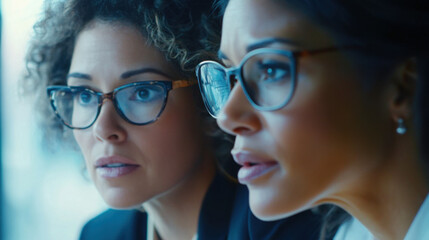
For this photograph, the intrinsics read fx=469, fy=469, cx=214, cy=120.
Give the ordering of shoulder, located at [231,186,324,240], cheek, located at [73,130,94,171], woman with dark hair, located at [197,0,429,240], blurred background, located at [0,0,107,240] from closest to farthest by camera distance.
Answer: woman with dark hair, located at [197,0,429,240] < shoulder, located at [231,186,324,240] < cheek, located at [73,130,94,171] < blurred background, located at [0,0,107,240]

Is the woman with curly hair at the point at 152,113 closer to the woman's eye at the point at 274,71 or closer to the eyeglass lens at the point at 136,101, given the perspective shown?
the eyeglass lens at the point at 136,101

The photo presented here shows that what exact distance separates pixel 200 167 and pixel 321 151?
1.38 feet

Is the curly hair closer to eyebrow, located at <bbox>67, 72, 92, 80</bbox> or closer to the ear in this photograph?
eyebrow, located at <bbox>67, 72, 92, 80</bbox>

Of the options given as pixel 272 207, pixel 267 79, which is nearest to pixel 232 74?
pixel 267 79

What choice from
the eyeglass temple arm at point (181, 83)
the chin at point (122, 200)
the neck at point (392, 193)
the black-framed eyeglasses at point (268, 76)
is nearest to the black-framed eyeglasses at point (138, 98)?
the eyeglass temple arm at point (181, 83)

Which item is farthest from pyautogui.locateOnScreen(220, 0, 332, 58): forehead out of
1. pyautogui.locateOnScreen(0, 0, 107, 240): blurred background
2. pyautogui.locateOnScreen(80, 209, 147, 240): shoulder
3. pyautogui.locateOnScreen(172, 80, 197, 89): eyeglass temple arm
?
pyautogui.locateOnScreen(0, 0, 107, 240): blurred background

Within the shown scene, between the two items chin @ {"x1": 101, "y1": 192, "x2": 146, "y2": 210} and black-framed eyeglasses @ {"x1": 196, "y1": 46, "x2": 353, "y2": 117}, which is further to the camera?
chin @ {"x1": 101, "y1": 192, "x2": 146, "y2": 210}

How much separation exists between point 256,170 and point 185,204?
37cm

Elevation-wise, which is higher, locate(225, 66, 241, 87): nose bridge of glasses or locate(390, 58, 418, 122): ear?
locate(225, 66, 241, 87): nose bridge of glasses

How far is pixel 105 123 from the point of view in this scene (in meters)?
0.85

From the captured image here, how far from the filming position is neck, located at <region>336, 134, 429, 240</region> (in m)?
0.58

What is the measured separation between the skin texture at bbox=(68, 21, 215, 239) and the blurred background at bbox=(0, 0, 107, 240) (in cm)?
34

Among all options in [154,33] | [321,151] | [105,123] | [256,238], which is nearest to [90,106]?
[105,123]

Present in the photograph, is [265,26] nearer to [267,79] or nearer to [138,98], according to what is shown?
[267,79]
